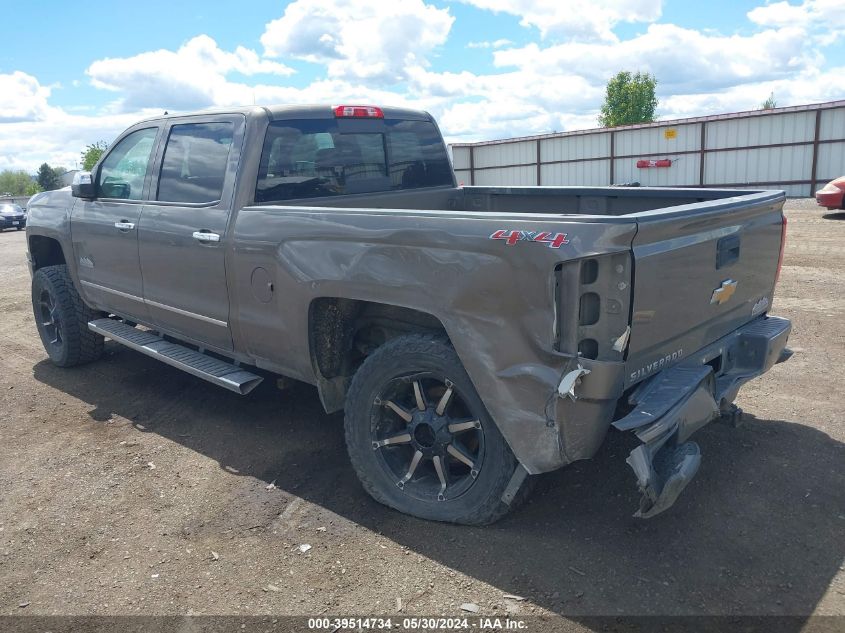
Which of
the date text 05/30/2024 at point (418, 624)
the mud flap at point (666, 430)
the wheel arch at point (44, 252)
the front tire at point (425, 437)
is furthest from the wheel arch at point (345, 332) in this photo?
the wheel arch at point (44, 252)

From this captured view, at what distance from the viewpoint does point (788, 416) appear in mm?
4508

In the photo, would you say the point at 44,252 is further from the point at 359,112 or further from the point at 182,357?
the point at 359,112

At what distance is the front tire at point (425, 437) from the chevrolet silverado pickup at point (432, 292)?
0.03 feet

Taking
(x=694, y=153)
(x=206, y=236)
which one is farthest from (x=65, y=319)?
(x=694, y=153)

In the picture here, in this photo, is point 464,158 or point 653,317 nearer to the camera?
point 653,317

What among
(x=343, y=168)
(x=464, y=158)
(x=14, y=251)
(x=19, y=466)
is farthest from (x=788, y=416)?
(x=464, y=158)

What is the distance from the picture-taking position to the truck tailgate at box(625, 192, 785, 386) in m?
2.88

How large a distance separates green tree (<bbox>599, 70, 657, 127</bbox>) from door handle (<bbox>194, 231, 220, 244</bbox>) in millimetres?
→ 57738

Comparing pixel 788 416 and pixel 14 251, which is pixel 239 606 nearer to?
pixel 788 416

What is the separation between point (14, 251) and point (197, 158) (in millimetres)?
15561

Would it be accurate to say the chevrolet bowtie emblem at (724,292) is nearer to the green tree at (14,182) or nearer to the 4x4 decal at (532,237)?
the 4x4 decal at (532,237)

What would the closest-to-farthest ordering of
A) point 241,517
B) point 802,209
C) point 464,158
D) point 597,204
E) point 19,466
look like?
point 241,517 < point 19,466 < point 597,204 < point 802,209 < point 464,158

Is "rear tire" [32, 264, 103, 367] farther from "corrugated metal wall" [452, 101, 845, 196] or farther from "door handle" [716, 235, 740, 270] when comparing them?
"corrugated metal wall" [452, 101, 845, 196]

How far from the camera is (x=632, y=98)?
5766 cm
